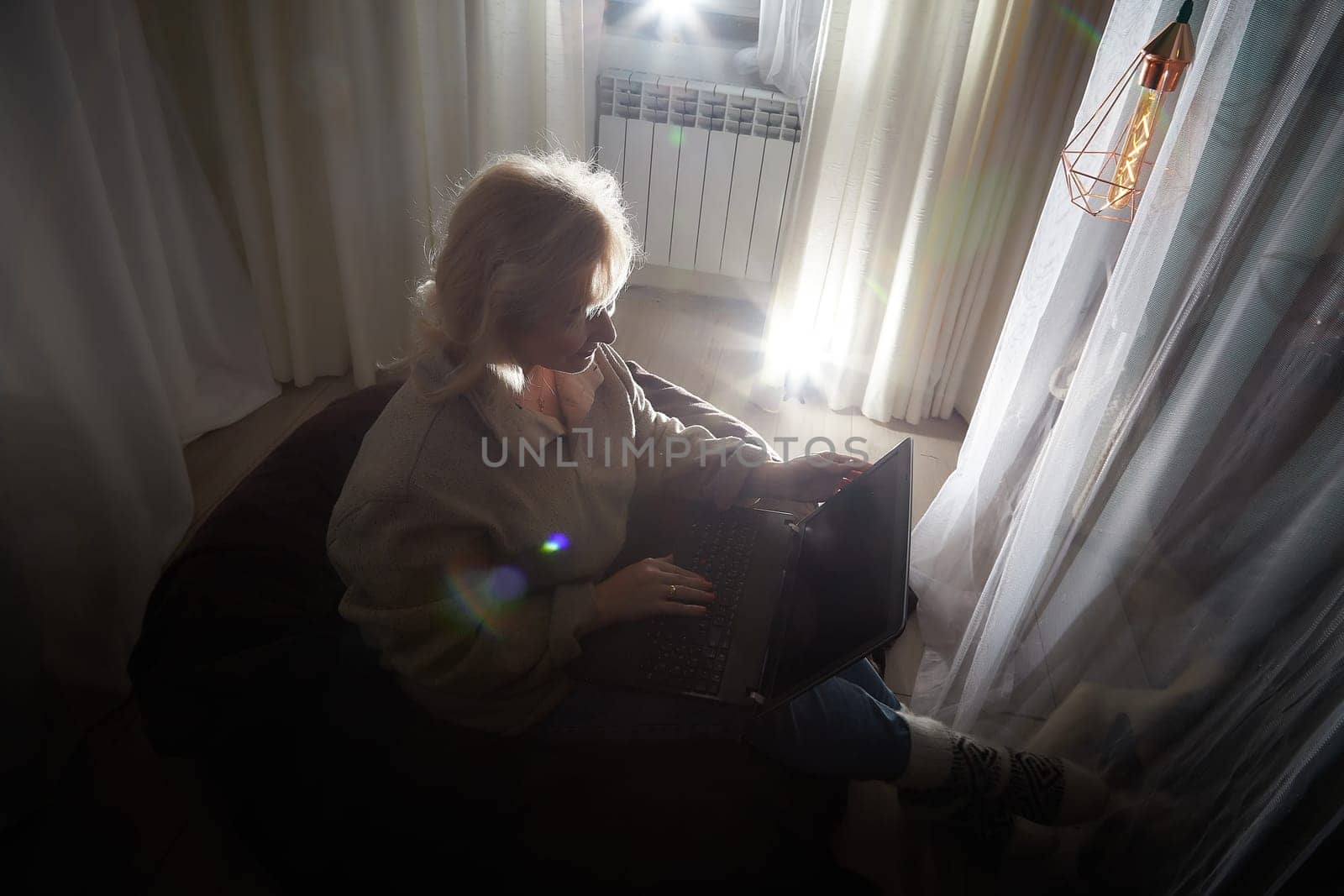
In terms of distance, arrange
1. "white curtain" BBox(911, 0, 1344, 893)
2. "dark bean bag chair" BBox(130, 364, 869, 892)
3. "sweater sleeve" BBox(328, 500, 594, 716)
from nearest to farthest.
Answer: "white curtain" BBox(911, 0, 1344, 893)
"sweater sleeve" BBox(328, 500, 594, 716)
"dark bean bag chair" BBox(130, 364, 869, 892)

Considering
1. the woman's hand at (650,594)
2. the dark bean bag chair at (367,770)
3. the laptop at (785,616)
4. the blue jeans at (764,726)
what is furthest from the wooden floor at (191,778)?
the woman's hand at (650,594)

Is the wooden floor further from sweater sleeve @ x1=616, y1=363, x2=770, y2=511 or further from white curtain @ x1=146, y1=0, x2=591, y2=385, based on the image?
sweater sleeve @ x1=616, y1=363, x2=770, y2=511

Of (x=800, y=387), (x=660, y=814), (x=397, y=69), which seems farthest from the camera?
(x=800, y=387)

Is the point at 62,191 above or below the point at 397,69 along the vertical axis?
below

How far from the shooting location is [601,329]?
3.71ft

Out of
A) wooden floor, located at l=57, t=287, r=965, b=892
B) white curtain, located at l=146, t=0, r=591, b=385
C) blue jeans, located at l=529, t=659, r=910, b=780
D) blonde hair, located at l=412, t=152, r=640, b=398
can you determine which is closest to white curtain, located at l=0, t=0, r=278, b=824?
wooden floor, located at l=57, t=287, r=965, b=892

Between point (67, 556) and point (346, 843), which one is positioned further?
point (67, 556)

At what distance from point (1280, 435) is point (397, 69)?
2.05 metres

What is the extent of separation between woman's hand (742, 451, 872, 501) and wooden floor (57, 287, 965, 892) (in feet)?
1.68

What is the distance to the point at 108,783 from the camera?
1382 mm

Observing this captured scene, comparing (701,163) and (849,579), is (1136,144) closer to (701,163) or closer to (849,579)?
(849,579)

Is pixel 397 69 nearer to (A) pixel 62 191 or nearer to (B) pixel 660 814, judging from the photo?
(A) pixel 62 191

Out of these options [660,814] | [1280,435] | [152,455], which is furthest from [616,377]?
[152,455]

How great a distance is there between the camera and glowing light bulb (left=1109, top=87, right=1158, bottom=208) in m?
1.11
